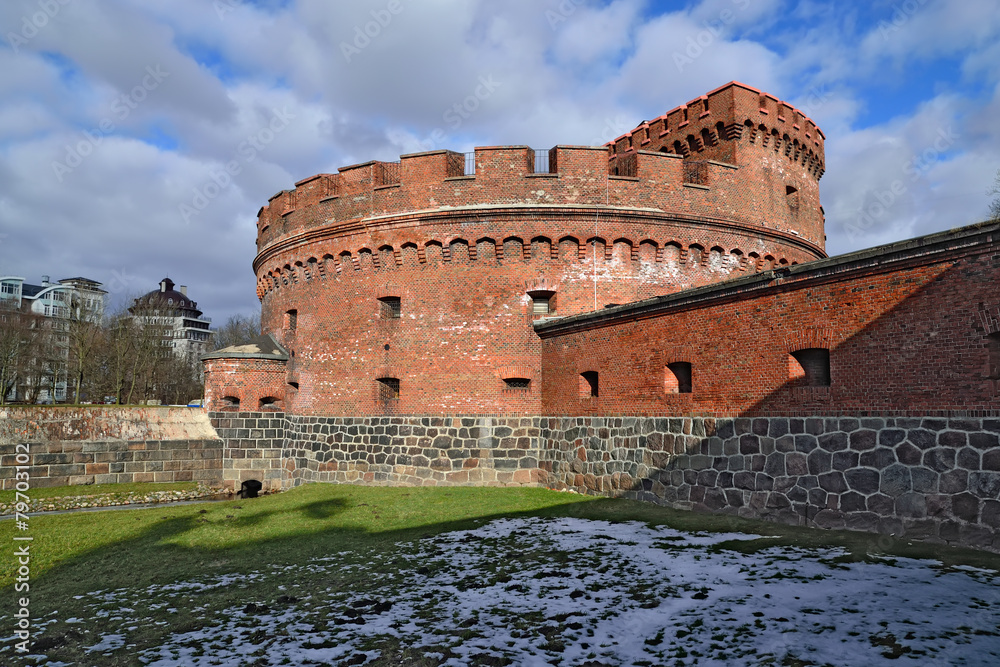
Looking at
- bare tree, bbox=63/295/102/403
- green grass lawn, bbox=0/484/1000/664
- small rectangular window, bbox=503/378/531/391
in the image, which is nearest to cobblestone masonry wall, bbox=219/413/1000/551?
green grass lawn, bbox=0/484/1000/664

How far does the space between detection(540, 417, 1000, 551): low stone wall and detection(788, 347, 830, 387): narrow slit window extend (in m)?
0.66

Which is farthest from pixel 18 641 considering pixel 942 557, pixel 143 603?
pixel 942 557

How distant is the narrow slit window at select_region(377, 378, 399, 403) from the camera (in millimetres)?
14742

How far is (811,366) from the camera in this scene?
873 centimetres

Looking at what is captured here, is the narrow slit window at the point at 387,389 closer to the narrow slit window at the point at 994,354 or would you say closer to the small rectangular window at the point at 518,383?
the small rectangular window at the point at 518,383

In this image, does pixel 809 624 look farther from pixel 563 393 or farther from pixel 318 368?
pixel 318 368

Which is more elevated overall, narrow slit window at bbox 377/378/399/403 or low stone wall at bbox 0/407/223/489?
narrow slit window at bbox 377/378/399/403

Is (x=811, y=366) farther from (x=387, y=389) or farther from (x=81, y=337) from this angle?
(x=81, y=337)

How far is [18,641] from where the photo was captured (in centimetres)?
512

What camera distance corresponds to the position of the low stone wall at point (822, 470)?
6.79 m

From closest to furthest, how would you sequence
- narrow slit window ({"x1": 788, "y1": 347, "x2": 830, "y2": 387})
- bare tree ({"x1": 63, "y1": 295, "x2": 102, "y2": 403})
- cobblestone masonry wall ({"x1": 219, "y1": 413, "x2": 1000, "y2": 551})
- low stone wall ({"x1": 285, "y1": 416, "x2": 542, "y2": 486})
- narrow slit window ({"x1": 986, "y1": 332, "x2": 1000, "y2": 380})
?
1. narrow slit window ({"x1": 986, "y1": 332, "x2": 1000, "y2": 380})
2. cobblestone masonry wall ({"x1": 219, "y1": 413, "x2": 1000, "y2": 551})
3. narrow slit window ({"x1": 788, "y1": 347, "x2": 830, "y2": 387})
4. low stone wall ({"x1": 285, "y1": 416, "x2": 542, "y2": 486})
5. bare tree ({"x1": 63, "y1": 295, "x2": 102, "y2": 403})

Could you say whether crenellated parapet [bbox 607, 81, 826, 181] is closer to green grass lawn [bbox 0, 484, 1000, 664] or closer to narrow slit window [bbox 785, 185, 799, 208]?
narrow slit window [bbox 785, 185, 799, 208]

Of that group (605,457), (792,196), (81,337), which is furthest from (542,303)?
(81,337)

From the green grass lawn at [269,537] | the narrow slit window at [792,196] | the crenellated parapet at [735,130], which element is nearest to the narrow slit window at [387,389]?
the green grass lawn at [269,537]
